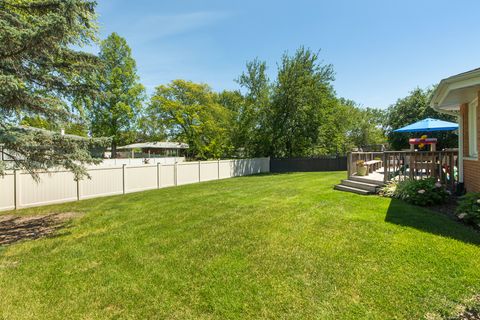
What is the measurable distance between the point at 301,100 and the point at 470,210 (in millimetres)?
16704

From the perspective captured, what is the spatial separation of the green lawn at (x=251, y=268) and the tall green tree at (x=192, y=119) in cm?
1956

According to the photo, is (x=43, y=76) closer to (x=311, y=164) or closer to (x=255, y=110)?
(x=255, y=110)

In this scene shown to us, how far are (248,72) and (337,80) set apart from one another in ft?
24.1

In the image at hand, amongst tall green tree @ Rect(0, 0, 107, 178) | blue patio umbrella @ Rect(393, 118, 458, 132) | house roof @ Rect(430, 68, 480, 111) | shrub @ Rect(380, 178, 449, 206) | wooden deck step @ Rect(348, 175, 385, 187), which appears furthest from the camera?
blue patio umbrella @ Rect(393, 118, 458, 132)

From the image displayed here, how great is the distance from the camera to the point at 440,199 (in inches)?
250

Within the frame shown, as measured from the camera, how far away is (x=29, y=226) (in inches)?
235

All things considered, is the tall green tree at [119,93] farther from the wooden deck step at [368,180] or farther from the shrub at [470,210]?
the shrub at [470,210]

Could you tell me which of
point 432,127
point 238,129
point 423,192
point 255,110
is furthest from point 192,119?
point 423,192

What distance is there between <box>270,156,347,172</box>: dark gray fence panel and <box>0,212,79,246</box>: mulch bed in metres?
17.1

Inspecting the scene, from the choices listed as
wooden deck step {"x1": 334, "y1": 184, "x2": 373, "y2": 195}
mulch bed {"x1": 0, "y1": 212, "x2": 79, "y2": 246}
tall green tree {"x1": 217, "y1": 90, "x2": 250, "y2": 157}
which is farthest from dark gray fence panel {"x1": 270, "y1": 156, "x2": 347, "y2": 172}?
mulch bed {"x1": 0, "y1": 212, "x2": 79, "y2": 246}

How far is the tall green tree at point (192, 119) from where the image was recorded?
26.3 meters

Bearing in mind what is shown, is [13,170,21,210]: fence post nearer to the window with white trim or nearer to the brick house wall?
the brick house wall

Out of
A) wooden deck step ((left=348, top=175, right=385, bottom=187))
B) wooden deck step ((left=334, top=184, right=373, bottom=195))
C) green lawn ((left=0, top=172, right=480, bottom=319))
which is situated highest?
wooden deck step ((left=348, top=175, right=385, bottom=187))

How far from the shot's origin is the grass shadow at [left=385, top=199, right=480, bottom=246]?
4.23 metres
